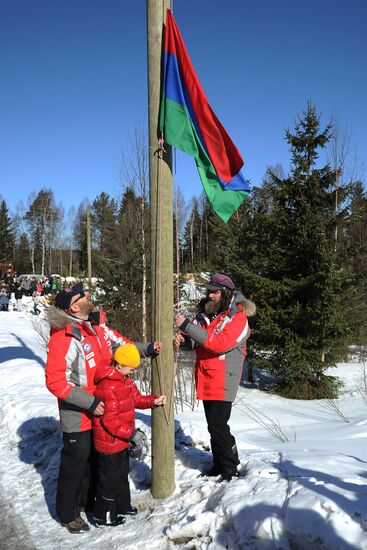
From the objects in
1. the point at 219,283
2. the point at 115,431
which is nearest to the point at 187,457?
the point at 115,431

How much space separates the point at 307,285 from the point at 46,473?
25.6 ft

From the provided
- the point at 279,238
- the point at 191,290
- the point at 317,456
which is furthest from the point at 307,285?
the point at 317,456

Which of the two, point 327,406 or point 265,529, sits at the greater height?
point 265,529

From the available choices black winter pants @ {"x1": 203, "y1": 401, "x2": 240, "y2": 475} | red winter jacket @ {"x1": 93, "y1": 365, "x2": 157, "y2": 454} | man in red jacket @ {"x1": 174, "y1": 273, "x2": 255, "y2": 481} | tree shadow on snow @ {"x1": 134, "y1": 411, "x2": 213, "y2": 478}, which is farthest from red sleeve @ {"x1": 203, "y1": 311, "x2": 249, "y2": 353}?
tree shadow on snow @ {"x1": 134, "y1": 411, "x2": 213, "y2": 478}

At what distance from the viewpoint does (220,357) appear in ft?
13.1

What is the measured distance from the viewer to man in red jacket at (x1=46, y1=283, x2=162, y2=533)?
3603mm

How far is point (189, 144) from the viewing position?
155 inches

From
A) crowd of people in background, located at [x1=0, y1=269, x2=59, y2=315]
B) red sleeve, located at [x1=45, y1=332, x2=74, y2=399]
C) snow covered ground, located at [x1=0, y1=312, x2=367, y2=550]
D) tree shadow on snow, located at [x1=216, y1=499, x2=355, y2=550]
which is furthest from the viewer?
crowd of people in background, located at [x1=0, y1=269, x2=59, y2=315]

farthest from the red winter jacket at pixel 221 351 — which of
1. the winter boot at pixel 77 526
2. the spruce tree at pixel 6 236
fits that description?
the spruce tree at pixel 6 236

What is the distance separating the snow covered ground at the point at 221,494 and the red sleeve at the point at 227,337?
102 cm

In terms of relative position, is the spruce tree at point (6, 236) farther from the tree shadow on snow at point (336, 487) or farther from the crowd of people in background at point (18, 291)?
the tree shadow on snow at point (336, 487)

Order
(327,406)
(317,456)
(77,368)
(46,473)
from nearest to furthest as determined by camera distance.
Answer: (77,368), (317,456), (46,473), (327,406)

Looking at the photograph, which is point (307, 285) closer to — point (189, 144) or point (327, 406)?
point (327, 406)

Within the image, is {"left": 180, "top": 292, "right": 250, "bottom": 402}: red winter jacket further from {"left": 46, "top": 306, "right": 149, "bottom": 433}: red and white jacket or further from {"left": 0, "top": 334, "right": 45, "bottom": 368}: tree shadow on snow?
{"left": 0, "top": 334, "right": 45, "bottom": 368}: tree shadow on snow
